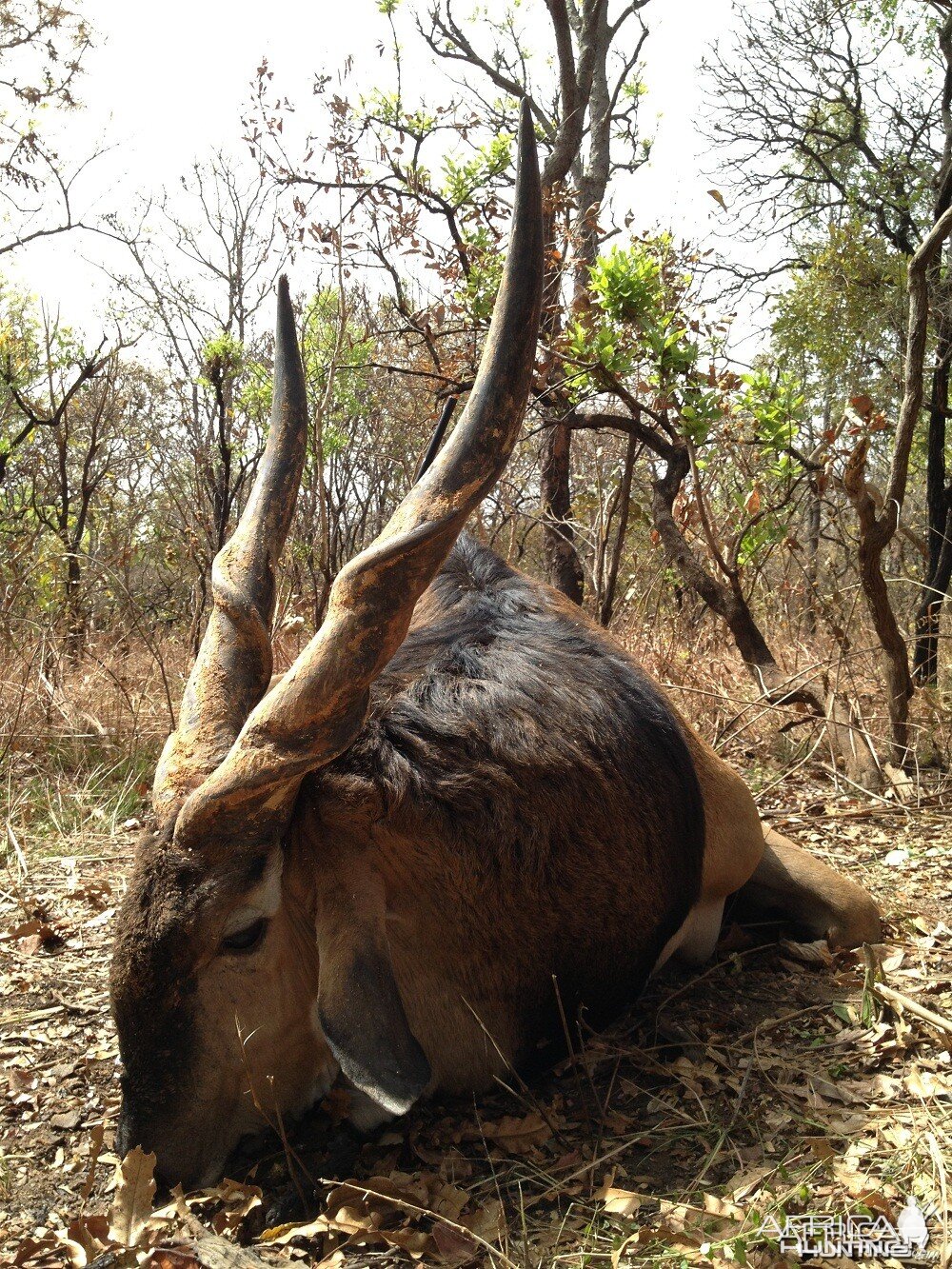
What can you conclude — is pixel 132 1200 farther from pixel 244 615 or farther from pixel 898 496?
pixel 898 496

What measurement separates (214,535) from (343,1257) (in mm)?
6561

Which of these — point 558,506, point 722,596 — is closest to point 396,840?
point 722,596

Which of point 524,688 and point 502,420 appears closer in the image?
point 502,420

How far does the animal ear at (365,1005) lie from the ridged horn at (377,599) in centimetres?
27

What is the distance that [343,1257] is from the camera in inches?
87.4

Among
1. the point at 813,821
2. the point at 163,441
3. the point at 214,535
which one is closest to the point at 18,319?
the point at 163,441

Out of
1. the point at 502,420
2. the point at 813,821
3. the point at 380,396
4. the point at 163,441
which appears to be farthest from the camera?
the point at 163,441

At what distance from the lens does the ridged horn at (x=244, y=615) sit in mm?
2525

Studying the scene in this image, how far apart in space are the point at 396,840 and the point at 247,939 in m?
0.42

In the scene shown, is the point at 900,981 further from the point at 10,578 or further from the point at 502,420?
the point at 10,578

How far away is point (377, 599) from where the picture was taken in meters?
2.39

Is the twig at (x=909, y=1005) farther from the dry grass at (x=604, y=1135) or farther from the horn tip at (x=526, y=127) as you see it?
the horn tip at (x=526, y=127)

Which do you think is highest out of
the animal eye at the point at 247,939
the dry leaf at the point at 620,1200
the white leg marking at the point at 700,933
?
the animal eye at the point at 247,939

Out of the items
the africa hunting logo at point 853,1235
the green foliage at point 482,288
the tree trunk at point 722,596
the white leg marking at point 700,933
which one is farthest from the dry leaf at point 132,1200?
the green foliage at point 482,288
